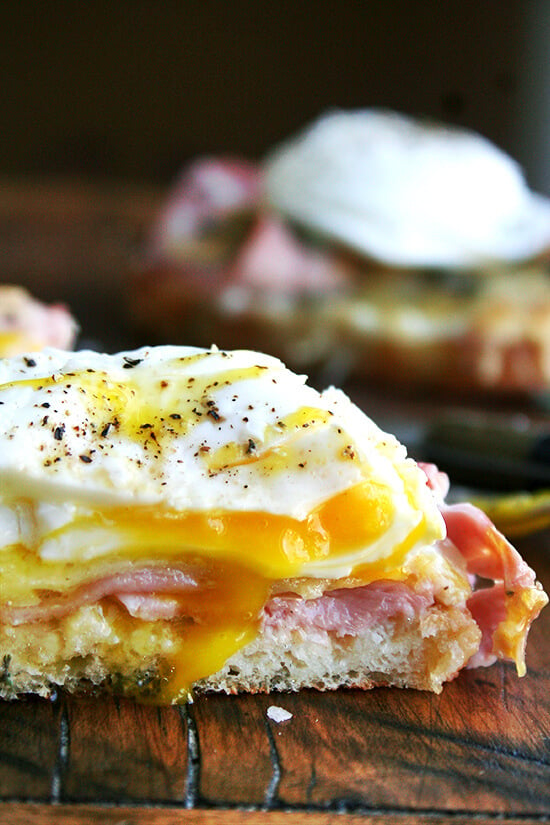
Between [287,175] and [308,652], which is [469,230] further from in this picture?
[308,652]

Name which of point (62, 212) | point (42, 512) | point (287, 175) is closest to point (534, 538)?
point (42, 512)

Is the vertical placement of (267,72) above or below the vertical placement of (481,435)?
above

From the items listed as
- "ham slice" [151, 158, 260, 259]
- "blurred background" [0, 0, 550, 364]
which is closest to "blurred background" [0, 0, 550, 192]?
"blurred background" [0, 0, 550, 364]

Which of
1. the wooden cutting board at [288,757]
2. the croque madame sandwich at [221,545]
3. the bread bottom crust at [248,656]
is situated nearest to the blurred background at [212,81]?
the croque madame sandwich at [221,545]

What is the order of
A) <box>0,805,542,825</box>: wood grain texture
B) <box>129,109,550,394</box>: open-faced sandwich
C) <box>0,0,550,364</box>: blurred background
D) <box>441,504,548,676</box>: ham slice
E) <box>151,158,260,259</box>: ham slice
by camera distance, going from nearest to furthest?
<box>0,805,542,825</box>: wood grain texture → <box>441,504,548,676</box>: ham slice → <box>129,109,550,394</box>: open-faced sandwich → <box>151,158,260,259</box>: ham slice → <box>0,0,550,364</box>: blurred background

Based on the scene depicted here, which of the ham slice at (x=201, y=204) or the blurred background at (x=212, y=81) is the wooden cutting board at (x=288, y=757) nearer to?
the ham slice at (x=201, y=204)

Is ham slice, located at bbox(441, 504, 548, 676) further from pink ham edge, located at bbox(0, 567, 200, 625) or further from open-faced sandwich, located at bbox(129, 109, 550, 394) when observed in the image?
open-faced sandwich, located at bbox(129, 109, 550, 394)
